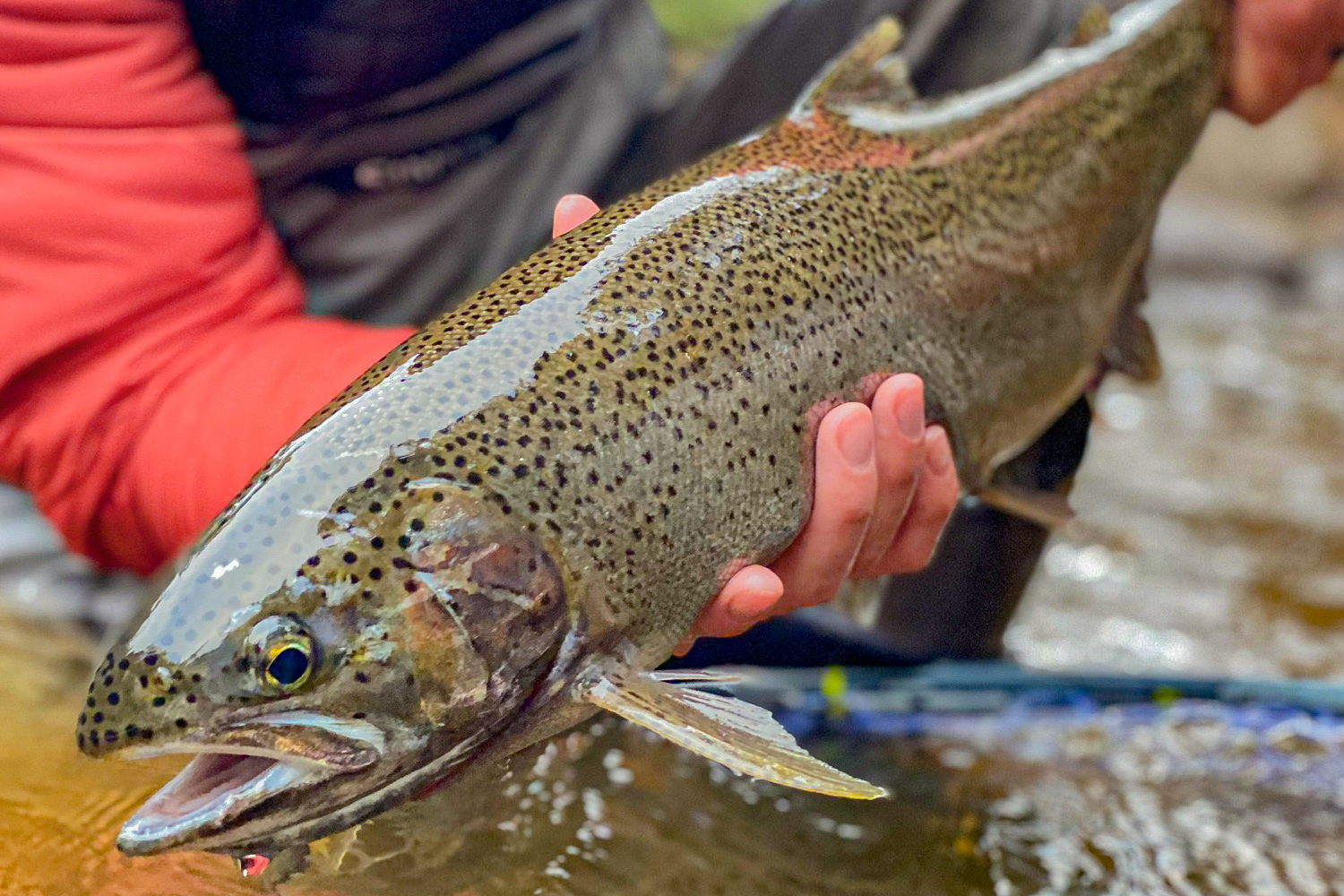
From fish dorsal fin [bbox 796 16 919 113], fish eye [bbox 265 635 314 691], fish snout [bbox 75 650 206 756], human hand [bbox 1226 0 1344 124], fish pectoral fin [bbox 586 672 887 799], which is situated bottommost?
fish snout [bbox 75 650 206 756]

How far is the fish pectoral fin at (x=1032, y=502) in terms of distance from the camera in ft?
6.31

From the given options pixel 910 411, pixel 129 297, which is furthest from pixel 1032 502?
pixel 129 297

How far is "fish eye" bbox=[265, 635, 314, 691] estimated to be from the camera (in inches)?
43.9

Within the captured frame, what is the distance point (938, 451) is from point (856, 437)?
8.4 inches

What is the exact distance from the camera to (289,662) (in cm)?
112

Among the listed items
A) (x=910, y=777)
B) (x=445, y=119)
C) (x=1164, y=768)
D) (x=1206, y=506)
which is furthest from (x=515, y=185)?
(x=1206, y=506)

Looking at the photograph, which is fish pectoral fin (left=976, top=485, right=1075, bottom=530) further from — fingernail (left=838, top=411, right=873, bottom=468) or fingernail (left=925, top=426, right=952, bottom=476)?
fingernail (left=838, top=411, right=873, bottom=468)

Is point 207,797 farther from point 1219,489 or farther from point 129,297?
point 1219,489

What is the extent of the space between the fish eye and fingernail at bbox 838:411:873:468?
64 cm

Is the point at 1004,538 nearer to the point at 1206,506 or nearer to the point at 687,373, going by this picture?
the point at 687,373

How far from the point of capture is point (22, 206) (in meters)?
1.85

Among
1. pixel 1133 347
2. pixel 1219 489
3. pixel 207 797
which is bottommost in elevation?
pixel 207 797

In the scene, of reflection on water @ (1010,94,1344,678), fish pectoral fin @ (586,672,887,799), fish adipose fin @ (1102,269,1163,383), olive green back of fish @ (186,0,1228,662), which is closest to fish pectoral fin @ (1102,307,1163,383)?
fish adipose fin @ (1102,269,1163,383)

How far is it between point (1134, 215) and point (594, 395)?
1.13m
